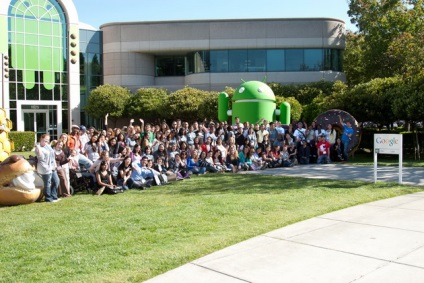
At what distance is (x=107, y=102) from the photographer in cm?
3691

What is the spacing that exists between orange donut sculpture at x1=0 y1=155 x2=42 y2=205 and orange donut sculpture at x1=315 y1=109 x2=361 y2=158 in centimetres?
1393

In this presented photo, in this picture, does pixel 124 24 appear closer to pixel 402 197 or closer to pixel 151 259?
pixel 402 197

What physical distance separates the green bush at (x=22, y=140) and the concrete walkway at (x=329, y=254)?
25.4m

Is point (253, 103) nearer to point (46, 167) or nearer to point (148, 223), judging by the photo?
point (46, 167)

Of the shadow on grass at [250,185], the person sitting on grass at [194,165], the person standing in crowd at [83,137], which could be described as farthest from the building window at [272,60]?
the shadow on grass at [250,185]

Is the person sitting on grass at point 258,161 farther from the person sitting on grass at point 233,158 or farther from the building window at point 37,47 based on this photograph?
the building window at point 37,47

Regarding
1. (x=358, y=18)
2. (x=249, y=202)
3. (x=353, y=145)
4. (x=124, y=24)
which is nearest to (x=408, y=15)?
(x=358, y=18)

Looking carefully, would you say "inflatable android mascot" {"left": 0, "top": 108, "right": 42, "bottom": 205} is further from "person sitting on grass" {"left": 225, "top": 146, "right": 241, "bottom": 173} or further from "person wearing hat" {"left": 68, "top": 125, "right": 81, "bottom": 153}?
"person sitting on grass" {"left": 225, "top": 146, "right": 241, "bottom": 173}

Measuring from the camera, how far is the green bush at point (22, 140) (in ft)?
95.9

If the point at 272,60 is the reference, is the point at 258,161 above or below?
below

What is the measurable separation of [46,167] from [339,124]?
45.8ft

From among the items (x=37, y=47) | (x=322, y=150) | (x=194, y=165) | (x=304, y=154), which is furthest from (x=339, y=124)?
(x=37, y=47)

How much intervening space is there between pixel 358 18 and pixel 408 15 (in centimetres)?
628

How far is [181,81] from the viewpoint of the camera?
43.4 metres
